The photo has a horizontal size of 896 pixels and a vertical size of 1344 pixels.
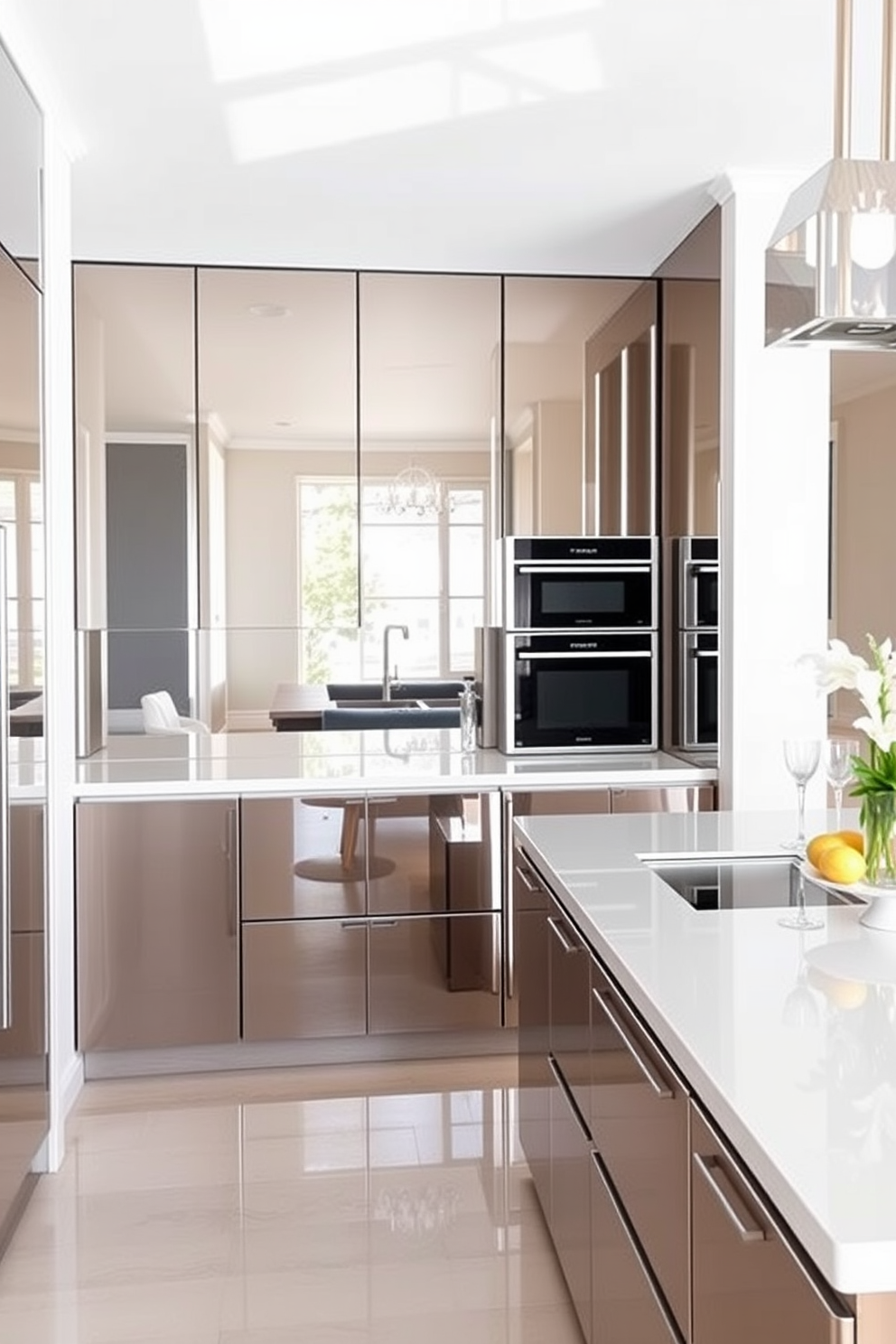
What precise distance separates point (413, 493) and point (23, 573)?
6.03ft

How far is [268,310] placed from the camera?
4.20 m

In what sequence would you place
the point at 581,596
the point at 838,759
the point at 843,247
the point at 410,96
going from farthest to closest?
1. the point at 581,596
2. the point at 410,96
3. the point at 838,759
4. the point at 843,247

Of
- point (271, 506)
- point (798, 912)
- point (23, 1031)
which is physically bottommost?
point (23, 1031)

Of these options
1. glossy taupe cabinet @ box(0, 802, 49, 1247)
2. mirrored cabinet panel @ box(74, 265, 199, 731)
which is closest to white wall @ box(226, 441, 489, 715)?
mirrored cabinet panel @ box(74, 265, 199, 731)

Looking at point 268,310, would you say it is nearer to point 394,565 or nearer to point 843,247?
point 394,565

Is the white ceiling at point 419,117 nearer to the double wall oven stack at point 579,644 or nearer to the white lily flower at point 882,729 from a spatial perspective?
the double wall oven stack at point 579,644

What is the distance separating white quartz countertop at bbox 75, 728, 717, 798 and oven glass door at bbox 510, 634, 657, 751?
0.25 ft

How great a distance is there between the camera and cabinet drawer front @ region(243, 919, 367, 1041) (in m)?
3.77

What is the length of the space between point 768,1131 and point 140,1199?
2217mm

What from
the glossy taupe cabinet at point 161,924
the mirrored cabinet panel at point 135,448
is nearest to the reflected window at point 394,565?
the mirrored cabinet panel at point 135,448

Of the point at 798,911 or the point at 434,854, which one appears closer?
the point at 798,911

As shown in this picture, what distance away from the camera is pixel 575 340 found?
4297 mm

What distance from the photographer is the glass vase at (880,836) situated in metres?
1.90

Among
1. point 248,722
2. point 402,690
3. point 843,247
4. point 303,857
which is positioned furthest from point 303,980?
point 843,247
